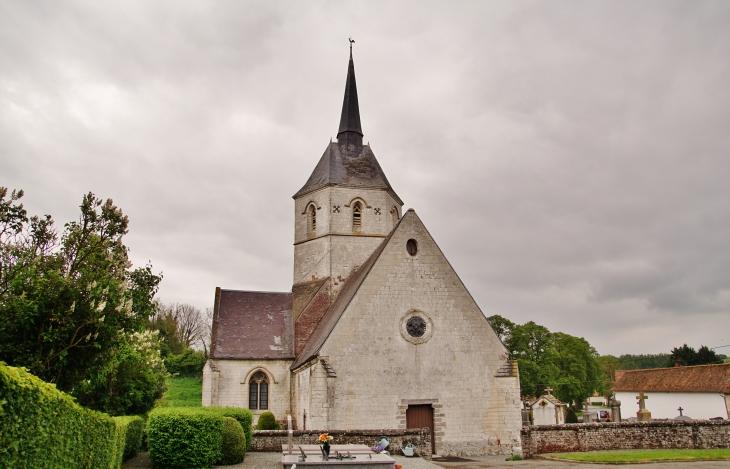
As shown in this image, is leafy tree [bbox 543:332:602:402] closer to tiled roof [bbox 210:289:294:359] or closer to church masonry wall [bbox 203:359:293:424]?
tiled roof [bbox 210:289:294:359]

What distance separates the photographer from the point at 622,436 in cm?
1806

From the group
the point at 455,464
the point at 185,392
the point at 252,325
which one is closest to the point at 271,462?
the point at 455,464

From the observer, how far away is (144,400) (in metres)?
19.5

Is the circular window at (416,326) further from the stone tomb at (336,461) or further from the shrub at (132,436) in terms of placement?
the shrub at (132,436)

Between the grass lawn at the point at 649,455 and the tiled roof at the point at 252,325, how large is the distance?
41.9 ft

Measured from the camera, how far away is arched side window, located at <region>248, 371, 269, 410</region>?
24016 millimetres

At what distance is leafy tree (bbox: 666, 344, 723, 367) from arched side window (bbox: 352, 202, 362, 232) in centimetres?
3901

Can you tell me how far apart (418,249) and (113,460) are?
1249cm

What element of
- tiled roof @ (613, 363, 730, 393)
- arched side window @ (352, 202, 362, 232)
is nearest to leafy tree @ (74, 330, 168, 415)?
arched side window @ (352, 202, 362, 232)

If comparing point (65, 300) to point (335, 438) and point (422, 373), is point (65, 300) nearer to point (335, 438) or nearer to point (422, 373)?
point (335, 438)

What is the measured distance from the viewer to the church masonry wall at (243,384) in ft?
77.5

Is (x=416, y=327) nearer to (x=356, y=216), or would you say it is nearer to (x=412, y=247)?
(x=412, y=247)

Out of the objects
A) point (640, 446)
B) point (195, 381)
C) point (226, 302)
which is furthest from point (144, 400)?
point (195, 381)

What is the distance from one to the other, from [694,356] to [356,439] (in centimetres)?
4836
